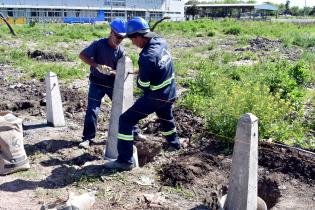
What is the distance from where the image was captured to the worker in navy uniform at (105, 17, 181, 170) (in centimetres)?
507

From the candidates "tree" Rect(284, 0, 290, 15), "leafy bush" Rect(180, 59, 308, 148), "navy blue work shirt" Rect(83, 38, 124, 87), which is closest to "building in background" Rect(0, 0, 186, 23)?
"leafy bush" Rect(180, 59, 308, 148)

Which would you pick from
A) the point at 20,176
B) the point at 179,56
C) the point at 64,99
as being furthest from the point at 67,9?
the point at 20,176

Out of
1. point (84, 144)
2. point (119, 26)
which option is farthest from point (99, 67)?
point (84, 144)

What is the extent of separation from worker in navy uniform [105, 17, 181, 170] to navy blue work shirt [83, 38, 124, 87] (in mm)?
1050

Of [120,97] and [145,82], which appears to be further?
[120,97]

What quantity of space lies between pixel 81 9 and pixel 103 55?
211 feet

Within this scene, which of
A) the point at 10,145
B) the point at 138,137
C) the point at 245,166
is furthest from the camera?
the point at 138,137

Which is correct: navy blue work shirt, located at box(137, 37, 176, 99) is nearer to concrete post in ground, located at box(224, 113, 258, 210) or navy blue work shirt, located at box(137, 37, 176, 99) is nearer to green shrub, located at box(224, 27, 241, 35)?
concrete post in ground, located at box(224, 113, 258, 210)

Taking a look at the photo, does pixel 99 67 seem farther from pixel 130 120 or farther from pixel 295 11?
pixel 295 11

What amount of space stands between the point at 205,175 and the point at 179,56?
12916mm

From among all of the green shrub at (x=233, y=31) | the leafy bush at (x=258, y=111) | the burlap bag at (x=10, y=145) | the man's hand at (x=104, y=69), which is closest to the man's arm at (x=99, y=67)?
the man's hand at (x=104, y=69)

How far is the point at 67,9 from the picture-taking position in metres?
65.8

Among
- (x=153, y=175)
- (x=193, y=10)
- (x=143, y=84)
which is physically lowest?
(x=153, y=175)

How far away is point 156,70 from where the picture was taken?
5.13 meters
